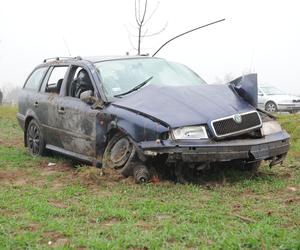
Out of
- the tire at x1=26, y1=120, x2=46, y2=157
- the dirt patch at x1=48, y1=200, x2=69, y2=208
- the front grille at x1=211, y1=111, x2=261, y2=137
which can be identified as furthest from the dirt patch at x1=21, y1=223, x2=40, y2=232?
the tire at x1=26, y1=120, x2=46, y2=157

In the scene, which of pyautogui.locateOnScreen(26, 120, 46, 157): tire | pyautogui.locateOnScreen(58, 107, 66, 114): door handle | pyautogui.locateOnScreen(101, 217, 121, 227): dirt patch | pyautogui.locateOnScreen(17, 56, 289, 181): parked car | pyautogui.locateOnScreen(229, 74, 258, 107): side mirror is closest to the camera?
pyautogui.locateOnScreen(101, 217, 121, 227): dirt patch

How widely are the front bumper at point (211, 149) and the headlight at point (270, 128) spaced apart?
257 millimetres

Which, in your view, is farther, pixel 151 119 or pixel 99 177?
pixel 99 177

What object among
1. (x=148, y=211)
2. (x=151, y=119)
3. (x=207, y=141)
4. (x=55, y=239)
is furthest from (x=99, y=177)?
(x=55, y=239)

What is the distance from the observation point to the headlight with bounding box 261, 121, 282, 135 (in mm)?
6154

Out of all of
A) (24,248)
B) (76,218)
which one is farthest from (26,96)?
(24,248)

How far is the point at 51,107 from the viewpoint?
Answer: 309 inches

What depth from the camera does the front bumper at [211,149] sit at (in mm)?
5566

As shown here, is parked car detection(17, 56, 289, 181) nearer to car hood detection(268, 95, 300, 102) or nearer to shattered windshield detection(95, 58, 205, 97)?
shattered windshield detection(95, 58, 205, 97)

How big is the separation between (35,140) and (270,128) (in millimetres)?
4005

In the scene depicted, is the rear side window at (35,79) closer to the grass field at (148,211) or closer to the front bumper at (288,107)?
the grass field at (148,211)

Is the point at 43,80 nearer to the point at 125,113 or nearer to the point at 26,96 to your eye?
the point at 26,96

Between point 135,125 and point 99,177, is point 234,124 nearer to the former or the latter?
point 135,125

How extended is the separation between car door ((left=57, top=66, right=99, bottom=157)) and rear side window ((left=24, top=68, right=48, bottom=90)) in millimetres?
1281
